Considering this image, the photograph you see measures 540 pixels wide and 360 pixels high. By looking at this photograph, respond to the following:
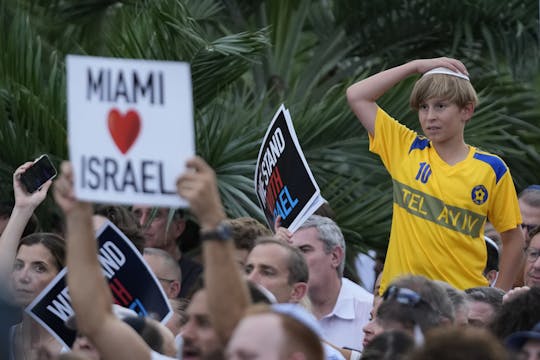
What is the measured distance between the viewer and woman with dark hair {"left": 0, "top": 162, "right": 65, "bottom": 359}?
25.3 ft

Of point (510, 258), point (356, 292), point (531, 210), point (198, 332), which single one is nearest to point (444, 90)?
point (510, 258)

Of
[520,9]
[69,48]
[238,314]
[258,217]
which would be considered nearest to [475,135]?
[258,217]

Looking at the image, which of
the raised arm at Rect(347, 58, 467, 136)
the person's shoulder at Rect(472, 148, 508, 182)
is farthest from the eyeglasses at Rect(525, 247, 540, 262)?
the raised arm at Rect(347, 58, 467, 136)

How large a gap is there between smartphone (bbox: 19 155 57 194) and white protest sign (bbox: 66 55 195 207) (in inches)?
109

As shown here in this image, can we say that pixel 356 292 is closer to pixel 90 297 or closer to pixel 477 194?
pixel 477 194

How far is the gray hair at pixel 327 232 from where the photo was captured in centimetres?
799

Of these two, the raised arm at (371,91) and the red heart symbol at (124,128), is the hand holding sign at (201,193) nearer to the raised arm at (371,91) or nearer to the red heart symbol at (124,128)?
the red heart symbol at (124,128)

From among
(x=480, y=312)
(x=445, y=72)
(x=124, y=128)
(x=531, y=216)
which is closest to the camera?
(x=124, y=128)

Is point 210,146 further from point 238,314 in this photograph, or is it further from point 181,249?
point 238,314

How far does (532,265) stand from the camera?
7688 millimetres

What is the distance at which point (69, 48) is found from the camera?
12.1m

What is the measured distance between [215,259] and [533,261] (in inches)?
124

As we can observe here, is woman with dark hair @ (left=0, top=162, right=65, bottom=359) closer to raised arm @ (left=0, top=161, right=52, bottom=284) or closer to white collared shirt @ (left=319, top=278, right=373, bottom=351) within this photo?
raised arm @ (left=0, top=161, right=52, bottom=284)

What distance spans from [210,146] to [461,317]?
11.5 ft
